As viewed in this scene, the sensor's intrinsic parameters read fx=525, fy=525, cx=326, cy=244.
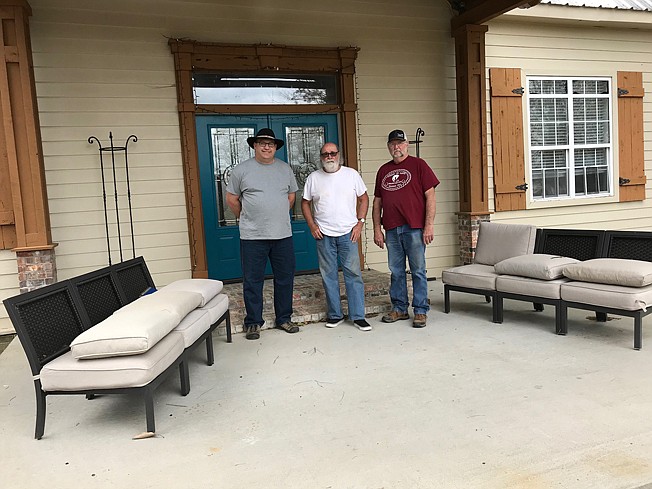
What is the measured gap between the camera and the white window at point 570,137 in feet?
22.8

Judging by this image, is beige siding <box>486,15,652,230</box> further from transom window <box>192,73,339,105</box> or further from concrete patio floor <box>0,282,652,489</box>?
concrete patio floor <box>0,282,652,489</box>

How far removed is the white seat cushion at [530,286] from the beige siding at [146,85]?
7.22 feet

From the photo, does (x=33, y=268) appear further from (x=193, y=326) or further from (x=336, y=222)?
(x=336, y=222)

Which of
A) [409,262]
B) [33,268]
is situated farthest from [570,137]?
[33,268]

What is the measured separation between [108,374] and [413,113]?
16.2 feet

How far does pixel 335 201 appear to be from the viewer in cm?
435

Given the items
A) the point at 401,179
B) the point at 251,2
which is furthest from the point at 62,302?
the point at 251,2

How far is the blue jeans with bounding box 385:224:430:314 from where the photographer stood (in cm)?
442

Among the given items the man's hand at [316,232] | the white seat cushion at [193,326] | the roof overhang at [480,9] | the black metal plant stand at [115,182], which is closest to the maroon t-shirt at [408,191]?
the man's hand at [316,232]

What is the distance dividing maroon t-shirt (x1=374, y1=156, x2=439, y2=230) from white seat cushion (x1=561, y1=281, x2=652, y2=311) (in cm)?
125

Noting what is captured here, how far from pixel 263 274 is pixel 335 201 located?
85 centimetres

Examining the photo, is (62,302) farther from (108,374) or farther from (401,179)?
(401,179)

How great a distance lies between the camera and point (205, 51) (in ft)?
17.9

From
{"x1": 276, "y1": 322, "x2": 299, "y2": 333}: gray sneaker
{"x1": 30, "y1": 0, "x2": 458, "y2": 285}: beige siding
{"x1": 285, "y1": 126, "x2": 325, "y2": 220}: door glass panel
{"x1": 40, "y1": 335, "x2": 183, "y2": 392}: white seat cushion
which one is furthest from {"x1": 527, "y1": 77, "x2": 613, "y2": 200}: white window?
{"x1": 40, "y1": 335, "x2": 183, "y2": 392}: white seat cushion
